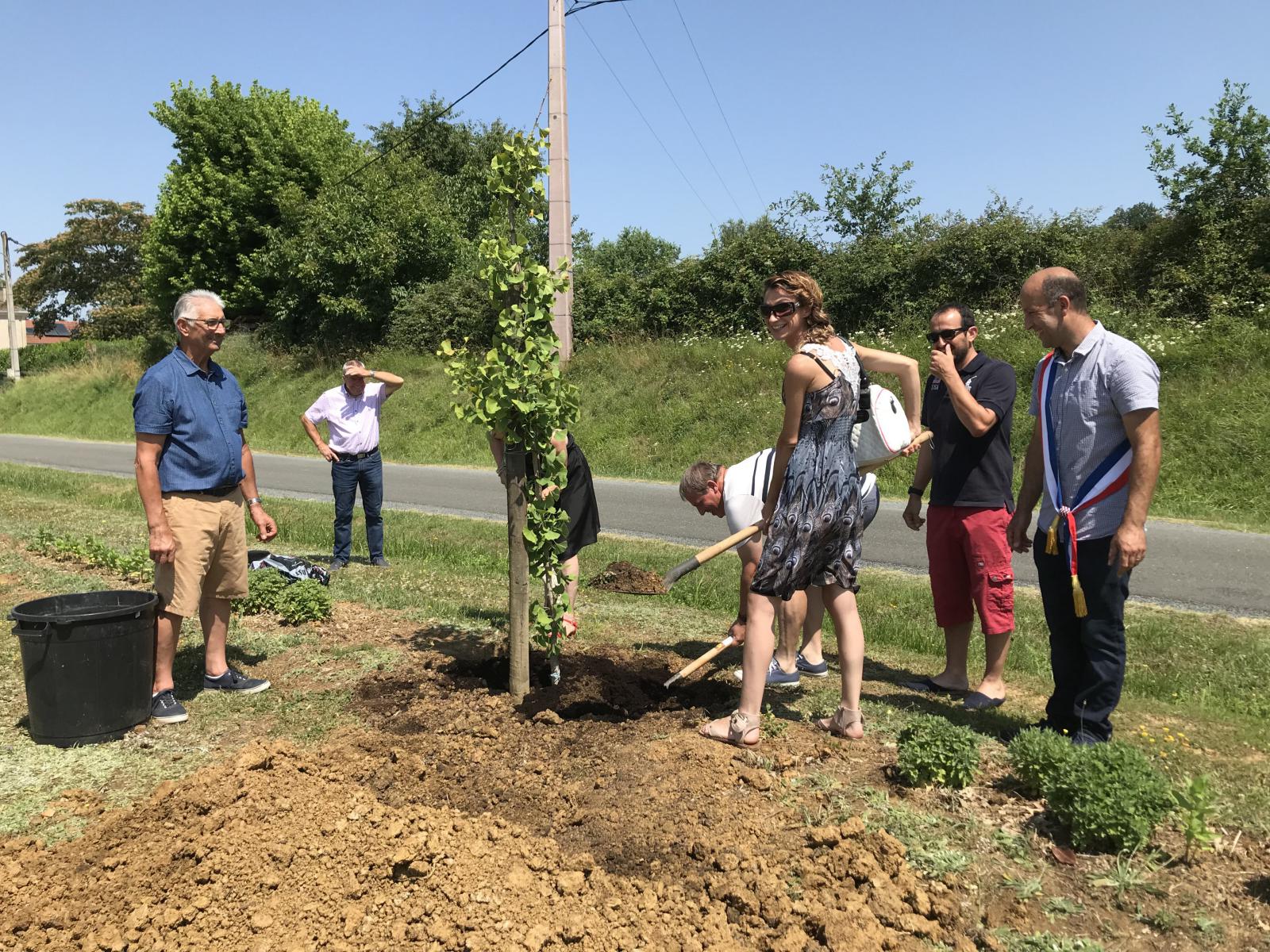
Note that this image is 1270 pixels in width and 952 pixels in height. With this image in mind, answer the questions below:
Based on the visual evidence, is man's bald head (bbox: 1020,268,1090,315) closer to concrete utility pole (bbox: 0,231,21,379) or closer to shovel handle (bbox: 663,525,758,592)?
shovel handle (bbox: 663,525,758,592)

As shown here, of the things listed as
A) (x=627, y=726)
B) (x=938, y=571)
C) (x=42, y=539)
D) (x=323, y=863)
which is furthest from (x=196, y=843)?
(x=42, y=539)

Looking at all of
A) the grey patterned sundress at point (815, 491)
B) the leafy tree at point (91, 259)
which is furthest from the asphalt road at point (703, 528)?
the leafy tree at point (91, 259)

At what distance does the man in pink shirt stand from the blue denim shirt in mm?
3568

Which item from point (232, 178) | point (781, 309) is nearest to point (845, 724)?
point (781, 309)

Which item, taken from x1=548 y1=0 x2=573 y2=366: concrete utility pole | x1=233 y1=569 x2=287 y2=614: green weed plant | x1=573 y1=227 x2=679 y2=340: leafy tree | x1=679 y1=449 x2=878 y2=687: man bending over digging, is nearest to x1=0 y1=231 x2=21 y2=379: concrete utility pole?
x1=573 y1=227 x2=679 y2=340: leafy tree

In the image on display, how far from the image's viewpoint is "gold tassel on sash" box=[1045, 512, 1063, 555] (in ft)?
12.7

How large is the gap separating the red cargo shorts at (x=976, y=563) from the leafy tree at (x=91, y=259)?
194ft

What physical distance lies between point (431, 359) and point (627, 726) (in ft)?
68.8

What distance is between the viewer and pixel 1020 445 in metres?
13.8

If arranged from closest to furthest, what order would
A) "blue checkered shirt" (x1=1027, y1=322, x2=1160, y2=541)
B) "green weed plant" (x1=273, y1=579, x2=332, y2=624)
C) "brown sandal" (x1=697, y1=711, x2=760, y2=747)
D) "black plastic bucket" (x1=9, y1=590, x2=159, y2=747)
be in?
"blue checkered shirt" (x1=1027, y1=322, x2=1160, y2=541)
"brown sandal" (x1=697, y1=711, x2=760, y2=747)
"black plastic bucket" (x1=9, y1=590, x2=159, y2=747)
"green weed plant" (x1=273, y1=579, x2=332, y2=624)

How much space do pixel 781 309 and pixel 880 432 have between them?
2.99 feet

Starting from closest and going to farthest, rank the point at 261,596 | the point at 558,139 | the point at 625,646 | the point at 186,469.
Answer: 1. the point at 186,469
2. the point at 625,646
3. the point at 261,596
4. the point at 558,139

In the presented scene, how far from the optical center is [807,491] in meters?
3.90

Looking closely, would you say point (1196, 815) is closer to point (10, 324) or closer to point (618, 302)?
point (618, 302)
